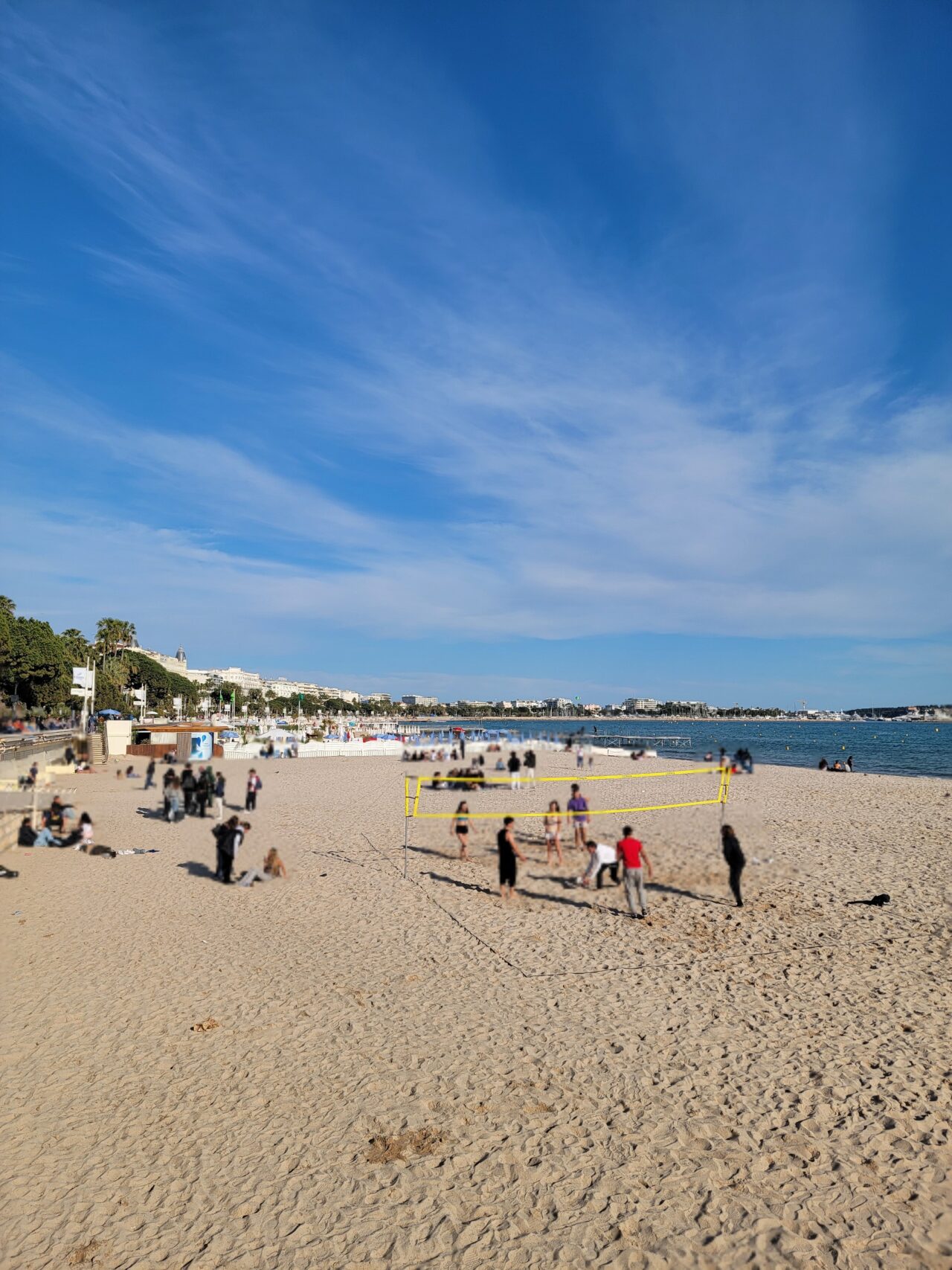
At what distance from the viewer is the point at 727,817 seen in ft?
71.3

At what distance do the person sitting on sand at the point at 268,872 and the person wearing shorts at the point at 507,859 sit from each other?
193 inches

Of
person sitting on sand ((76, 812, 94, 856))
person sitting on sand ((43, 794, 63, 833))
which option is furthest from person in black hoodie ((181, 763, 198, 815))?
person sitting on sand ((76, 812, 94, 856))

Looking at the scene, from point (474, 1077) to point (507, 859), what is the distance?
6.14 metres

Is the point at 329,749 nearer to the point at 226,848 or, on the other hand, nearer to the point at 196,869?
the point at 196,869

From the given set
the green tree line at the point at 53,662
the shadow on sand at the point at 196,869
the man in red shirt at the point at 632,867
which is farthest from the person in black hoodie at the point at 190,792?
the green tree line at the point at 53,662

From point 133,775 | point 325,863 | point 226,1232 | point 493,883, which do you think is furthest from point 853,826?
point 133,775

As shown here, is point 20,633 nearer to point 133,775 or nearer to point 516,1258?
point 133,775

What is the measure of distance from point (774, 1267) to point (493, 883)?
9.98m

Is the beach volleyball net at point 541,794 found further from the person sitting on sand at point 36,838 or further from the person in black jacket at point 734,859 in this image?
the person sitting on sand at point 36,838

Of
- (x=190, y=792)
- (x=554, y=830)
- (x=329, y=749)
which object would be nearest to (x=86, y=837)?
(x=190, y=792)

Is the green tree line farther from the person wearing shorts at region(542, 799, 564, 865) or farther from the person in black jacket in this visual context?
the person in black jacket

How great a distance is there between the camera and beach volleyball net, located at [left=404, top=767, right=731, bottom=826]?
2211 cm

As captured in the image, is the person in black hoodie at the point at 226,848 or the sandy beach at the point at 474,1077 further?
the person in black hoodie at the point at 226,848

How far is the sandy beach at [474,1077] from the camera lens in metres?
4.88
